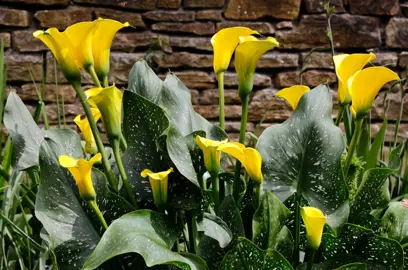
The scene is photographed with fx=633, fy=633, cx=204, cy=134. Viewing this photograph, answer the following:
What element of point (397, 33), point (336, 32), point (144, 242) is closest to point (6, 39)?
point (336, 32)

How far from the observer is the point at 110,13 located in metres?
2.45

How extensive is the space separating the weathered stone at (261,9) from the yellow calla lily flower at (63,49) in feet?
6.55

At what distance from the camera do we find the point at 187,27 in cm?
250

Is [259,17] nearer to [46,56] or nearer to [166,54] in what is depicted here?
[166,54]

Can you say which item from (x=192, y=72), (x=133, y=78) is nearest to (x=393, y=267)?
(x=133, y=78)

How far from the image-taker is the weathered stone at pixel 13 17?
7.89 ft

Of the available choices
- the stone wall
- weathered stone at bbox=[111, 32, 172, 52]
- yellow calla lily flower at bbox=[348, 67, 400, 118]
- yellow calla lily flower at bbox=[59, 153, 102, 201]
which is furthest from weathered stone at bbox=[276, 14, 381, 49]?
yellow calla lily flower at bbox=[59, 153, 102, 201]

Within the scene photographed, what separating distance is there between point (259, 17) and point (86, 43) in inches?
79.8

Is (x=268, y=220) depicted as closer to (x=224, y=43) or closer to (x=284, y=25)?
(x=224, y=43)

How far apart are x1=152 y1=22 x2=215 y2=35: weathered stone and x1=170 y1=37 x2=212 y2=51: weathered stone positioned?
27 mm

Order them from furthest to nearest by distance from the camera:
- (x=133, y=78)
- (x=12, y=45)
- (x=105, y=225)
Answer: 1. (x=12, y=45)
2. (x=133, y=78)
3. (x=105, y=225)

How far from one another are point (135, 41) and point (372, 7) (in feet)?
3.15

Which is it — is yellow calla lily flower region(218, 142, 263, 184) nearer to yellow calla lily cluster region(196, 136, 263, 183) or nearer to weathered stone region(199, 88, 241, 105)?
yellow calla lily cluster region(196, 136, 263, 183)

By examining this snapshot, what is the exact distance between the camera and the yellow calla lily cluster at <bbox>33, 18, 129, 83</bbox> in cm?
54
